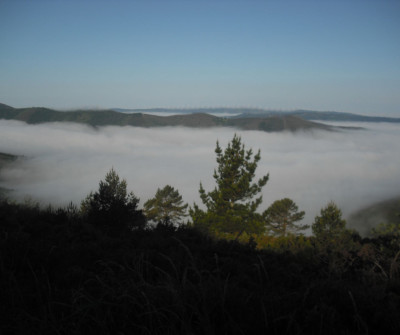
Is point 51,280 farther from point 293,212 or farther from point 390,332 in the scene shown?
point 293,212

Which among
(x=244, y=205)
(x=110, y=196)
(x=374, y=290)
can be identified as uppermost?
(x=374, y=290)

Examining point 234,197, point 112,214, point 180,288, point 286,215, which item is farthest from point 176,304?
point 286,215

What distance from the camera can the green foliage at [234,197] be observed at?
79.2 feet

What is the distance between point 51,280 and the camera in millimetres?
2629

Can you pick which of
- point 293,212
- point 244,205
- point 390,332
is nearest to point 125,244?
point 390,332

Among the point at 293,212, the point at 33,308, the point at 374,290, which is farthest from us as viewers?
the point at 293,212

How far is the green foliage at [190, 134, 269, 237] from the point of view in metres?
24.1

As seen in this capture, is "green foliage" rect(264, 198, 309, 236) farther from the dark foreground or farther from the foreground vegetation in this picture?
the dark foreground

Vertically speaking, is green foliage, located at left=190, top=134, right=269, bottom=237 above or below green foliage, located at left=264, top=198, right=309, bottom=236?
above

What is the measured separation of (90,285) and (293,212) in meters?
42.4

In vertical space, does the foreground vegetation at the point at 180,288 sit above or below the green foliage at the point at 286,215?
above

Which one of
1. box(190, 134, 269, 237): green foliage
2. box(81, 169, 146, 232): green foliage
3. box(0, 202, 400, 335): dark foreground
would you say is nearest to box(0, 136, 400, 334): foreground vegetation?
box(0, 202, 400, 335): dark foreground

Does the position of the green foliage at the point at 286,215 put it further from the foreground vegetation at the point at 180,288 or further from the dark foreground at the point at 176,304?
the dark foreground at the point at 176,304

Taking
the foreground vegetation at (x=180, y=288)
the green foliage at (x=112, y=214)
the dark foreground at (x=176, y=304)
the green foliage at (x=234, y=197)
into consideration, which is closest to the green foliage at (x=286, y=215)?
the green foliage at (x=234, y=197)
